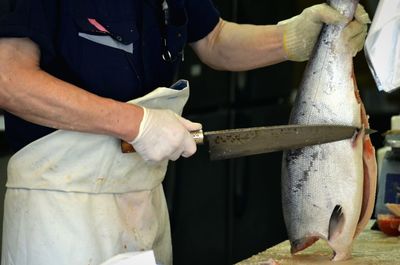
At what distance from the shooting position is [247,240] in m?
5.37

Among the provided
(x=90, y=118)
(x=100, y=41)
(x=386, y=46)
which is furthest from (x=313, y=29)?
(x=90, y=118)

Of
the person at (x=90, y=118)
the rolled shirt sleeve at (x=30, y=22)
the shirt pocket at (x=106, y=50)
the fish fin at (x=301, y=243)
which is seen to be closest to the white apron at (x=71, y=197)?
the person at (x=90, y=118)

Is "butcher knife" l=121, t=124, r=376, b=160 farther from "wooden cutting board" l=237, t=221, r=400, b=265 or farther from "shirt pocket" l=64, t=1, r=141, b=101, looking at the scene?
"wooden cutting board" l=237, t=221, r=400, b=265

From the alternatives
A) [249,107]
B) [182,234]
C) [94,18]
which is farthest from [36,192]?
[249,107]

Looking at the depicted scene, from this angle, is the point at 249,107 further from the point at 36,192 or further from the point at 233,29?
the point at 36,192

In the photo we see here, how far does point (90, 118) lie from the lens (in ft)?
7.13

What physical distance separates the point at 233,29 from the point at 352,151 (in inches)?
28.9

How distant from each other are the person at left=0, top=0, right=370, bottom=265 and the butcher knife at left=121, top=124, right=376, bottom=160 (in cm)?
6

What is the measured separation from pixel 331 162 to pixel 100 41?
0.76 m

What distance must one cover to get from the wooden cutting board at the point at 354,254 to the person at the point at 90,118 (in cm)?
38

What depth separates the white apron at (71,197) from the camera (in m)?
2.34

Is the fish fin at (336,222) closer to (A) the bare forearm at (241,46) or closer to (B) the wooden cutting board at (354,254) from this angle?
(B) the wooden cutting board at (354,254)

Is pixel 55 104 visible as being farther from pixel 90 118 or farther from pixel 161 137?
pixel 161 137

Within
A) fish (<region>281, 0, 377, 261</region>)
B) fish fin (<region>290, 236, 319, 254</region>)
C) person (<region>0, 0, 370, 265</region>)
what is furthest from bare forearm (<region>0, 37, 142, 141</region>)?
fish fin (<region>290, 236, 319, 254</region>)
